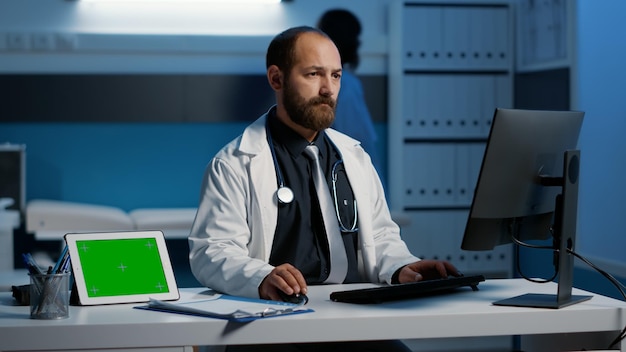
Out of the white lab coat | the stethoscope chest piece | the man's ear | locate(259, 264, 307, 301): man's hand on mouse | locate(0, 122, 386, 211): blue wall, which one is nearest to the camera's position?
locate(259, 264, 307, 301): man's hand on mouse

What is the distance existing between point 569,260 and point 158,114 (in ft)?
11.1

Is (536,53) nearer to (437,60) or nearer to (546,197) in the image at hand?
(437,60)

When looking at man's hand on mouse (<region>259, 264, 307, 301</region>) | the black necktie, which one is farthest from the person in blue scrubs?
man's hand on mouse (<region>259, 264, 307, 301</region>)

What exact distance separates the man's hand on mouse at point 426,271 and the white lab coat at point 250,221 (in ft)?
0.17

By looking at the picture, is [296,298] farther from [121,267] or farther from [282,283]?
[121,267]

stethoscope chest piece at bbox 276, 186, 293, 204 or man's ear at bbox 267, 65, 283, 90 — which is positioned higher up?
man's ear at bbox 267, 65, 283, 90

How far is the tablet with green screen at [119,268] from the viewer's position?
193 cm

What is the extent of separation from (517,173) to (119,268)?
86 centimetres

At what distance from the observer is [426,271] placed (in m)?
2.15

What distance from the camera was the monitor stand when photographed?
1.93 metres

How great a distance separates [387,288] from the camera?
1.89 metres

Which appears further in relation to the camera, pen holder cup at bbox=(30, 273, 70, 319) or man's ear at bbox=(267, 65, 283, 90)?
man's ear at bbox=(267, 65, 283, 90)

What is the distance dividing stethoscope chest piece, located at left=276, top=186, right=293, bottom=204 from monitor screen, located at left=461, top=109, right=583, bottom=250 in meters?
0.49

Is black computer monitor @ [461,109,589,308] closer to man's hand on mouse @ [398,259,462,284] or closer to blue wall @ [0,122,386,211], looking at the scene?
man's hand on mouse @ [398,259,462,284]
